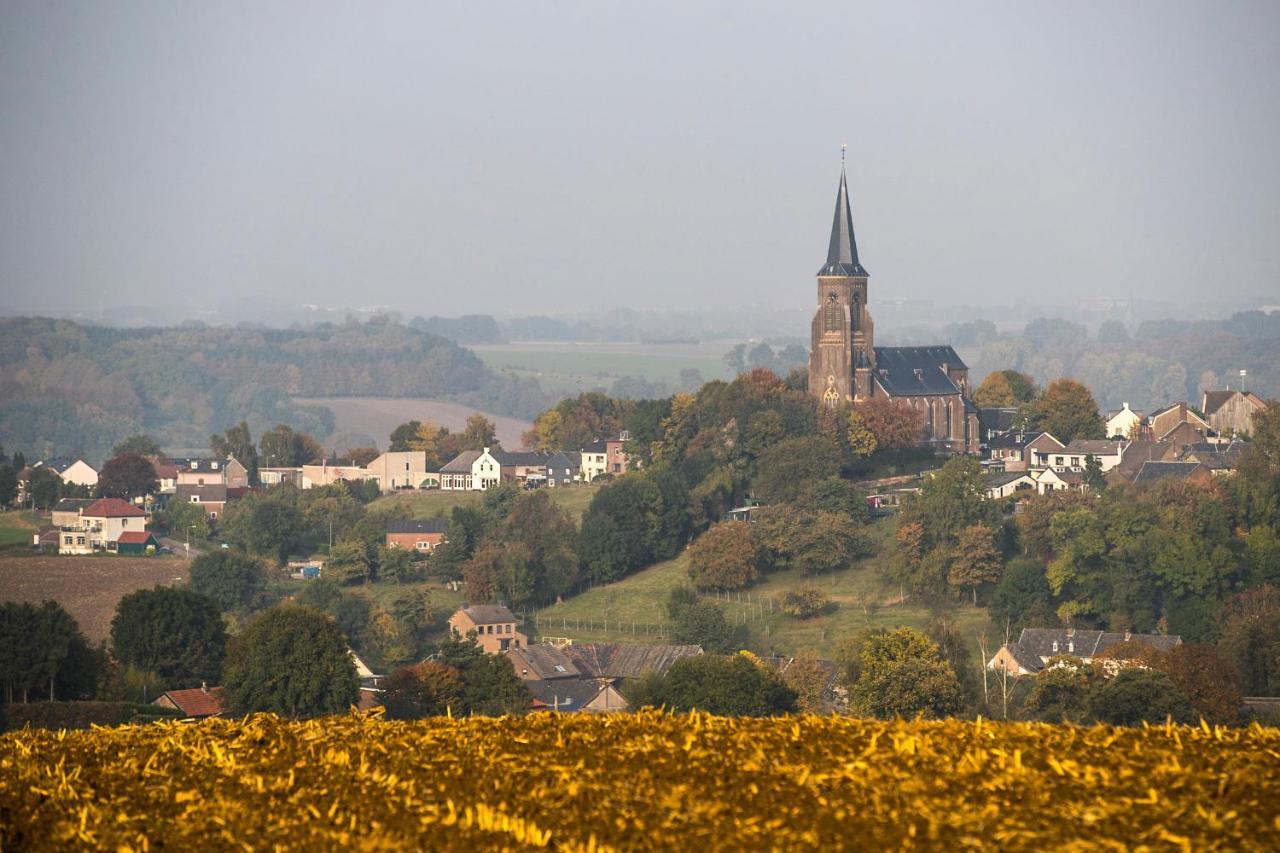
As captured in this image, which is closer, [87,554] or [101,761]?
[101,761]

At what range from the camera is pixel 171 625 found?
40.6 m

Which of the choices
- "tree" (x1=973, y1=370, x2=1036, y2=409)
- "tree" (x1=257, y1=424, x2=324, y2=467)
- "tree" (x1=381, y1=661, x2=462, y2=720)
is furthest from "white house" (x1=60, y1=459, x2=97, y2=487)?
"tree" (x1=381, y1=661, x2=462, y2=720)

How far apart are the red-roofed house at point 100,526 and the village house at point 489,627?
69.3 feet

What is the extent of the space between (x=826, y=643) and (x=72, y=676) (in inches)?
753

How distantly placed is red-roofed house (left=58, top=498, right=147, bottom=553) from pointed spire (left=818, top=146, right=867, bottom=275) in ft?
109

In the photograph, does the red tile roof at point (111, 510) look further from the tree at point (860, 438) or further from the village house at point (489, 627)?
the tree at point (860, 438)

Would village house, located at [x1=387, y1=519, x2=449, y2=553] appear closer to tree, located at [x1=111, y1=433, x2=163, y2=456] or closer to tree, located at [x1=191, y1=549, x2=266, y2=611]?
tree, located at [x1=191, y1=549, x2=266, y2=611]

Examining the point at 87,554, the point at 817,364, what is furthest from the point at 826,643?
the point at 817,364

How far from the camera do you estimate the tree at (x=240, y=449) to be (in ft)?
297

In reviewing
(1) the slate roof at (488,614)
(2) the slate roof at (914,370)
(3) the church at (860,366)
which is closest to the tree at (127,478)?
(3) the church at (860,366)

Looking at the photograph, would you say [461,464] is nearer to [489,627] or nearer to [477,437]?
[477,437]

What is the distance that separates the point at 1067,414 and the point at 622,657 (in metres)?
40.3

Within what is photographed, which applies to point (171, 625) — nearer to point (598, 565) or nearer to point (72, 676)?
point (72, 676)

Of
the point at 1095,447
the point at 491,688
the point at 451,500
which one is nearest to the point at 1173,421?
the point at 1095,447
